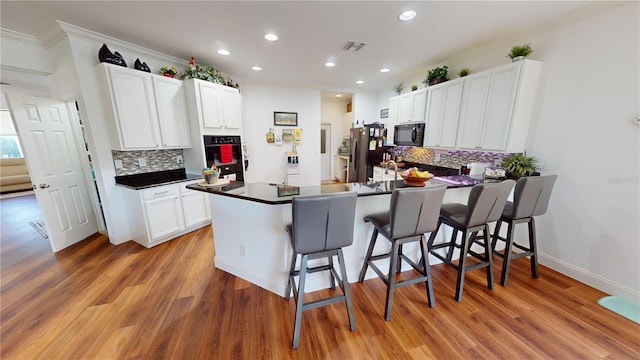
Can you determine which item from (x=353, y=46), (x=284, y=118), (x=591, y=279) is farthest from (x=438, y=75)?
(x=284, y=118)

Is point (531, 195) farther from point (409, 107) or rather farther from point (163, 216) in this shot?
point (163, 216)

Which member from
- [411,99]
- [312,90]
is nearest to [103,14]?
[312,90]

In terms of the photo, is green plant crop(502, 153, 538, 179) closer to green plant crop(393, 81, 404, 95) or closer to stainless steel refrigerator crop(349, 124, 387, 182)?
stainless steel refrigerator crop(349, 124, 387, 182)

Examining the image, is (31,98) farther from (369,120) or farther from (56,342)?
(369,120)

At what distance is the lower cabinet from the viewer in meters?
2.82

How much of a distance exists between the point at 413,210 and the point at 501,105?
201 centimetres

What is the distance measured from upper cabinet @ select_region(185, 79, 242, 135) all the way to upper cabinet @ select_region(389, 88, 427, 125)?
2975mm

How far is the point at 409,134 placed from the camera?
389 centimetres

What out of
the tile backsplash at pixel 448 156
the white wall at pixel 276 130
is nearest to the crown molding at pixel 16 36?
the white wall at pixel 276 130

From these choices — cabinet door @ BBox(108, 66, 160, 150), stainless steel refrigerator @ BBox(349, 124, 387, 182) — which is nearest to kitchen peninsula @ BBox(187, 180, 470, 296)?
cabinet door @ BBox(108, 66, 160, 150)

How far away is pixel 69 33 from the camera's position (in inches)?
93.8

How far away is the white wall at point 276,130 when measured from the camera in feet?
16.1

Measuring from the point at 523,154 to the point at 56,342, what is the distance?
4.81 m

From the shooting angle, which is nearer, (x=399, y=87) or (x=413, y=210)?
(x=413, y=210)
